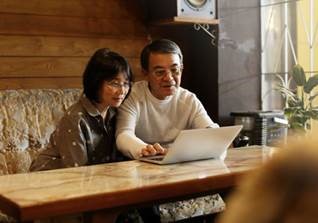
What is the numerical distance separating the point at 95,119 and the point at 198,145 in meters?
0.50

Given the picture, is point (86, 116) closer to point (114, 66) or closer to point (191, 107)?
point (114, 66)

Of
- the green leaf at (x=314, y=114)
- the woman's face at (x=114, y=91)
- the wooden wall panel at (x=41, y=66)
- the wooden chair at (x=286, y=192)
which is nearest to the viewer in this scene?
the wooden chair at (x=286, y=192)

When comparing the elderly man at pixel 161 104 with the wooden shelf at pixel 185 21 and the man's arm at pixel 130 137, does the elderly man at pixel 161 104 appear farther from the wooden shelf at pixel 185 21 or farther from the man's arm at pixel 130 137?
the wooden shelf at pixel 185 21

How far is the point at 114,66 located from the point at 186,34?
1.67 m

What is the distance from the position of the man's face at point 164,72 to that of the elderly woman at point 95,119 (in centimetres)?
13

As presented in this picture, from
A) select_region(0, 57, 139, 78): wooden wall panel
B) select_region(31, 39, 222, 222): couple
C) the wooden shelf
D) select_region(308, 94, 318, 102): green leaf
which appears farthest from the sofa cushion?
select_region(308, 94, 318, 102): green leaf

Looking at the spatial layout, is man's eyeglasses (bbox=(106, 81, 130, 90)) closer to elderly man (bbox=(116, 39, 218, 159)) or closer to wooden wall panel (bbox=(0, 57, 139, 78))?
elderly man (bbox=(116, 39, 218, 159))

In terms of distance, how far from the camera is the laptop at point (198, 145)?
1.58 meters

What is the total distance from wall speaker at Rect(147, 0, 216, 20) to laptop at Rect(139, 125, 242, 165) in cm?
151

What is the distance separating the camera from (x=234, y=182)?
1.55 meters

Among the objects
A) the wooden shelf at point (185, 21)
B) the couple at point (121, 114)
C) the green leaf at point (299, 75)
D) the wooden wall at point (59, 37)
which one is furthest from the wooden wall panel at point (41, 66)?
the green leaf at point (299, 75)

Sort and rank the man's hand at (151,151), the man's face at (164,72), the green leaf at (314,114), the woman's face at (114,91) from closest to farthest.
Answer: the man's hand at (151,151) → the woman's face at (114,91) → the man's face at (164,72) → the green leaf at (314,114)

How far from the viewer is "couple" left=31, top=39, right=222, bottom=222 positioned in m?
1.90

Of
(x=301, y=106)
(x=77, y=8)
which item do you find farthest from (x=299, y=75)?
(x=77, y=8)
